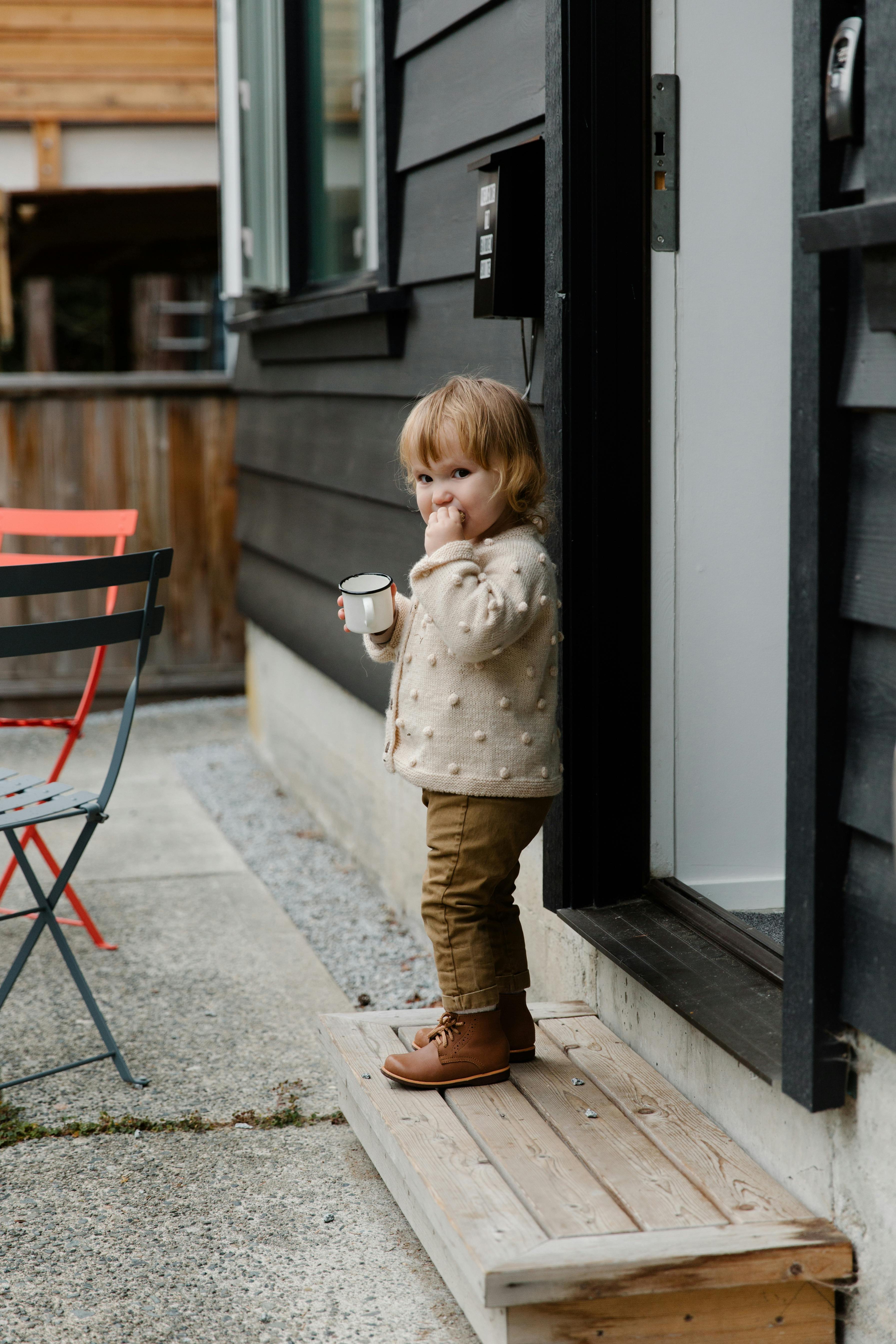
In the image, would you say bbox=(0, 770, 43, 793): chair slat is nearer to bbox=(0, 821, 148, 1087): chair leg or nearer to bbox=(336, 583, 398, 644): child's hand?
bbox=(0, 821, 148, 1087): chair leg

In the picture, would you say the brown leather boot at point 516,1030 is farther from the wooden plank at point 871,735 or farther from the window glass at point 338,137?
the window glass at point 338,137

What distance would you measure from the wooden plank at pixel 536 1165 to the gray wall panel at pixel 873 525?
84 cm

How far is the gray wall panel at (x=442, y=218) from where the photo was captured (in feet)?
10.3

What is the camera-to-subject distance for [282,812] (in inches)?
211

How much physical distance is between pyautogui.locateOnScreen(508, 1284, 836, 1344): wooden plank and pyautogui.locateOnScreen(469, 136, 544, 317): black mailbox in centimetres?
174

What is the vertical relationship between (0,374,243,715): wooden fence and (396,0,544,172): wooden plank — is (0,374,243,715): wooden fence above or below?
below

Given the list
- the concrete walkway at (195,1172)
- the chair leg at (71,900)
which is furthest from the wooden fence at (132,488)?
the chair leg at (71,900)

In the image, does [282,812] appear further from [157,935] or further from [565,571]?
[565,571]

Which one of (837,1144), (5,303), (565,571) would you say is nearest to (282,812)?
(565,571)

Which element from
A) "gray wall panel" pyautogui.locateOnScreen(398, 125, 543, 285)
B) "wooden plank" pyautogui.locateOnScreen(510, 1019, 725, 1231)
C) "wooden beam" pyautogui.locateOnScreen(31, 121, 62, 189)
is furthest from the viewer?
"wooden beam" pyautogui.locateOnScreen(31, 121, 62, 189)

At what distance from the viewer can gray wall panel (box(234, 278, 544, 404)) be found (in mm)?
2936

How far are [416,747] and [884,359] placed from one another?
970 millimetres

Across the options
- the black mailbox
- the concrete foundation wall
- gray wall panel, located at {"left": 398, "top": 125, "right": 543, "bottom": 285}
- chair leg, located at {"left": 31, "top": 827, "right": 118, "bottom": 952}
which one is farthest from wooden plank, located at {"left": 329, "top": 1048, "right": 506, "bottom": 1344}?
gray wall panel, located at {"left": 398, "top": 125, "right": 543, "bottom": 285}

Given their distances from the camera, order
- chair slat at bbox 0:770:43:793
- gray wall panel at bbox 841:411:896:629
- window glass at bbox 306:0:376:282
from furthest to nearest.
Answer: window glass at bbox 306:0:376:282 → chair slat at bbox 0:770:43:793 → gray wall panel at bbox 841:411:896:629
